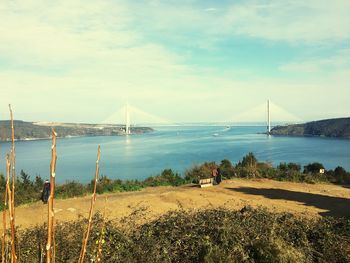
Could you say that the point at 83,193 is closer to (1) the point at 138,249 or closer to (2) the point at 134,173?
(1) the point at 138,249

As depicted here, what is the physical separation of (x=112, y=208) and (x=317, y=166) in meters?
16.1

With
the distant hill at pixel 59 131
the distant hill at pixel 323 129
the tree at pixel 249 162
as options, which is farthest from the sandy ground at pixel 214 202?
the distant hill at pixel 323 129

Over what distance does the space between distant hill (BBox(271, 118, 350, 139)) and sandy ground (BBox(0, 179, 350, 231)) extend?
10780cm

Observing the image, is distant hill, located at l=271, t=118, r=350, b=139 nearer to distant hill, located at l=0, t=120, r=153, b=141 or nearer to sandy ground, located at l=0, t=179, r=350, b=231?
distant hill, located at l=0, t=120, r=153, b=141

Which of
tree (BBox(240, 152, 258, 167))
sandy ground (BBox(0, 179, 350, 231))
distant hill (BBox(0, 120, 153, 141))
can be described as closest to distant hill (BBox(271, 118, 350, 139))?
distant hill (BBox(0, 120, 153, 141))

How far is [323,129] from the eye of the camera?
12619 cm

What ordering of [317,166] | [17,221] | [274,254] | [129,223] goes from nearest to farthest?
1. [274,254]
2. [129,223]
3. [17,221]
4. [317,166]

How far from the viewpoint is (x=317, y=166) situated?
2295 cm

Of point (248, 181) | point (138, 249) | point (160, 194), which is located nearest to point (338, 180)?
point (248, 181)

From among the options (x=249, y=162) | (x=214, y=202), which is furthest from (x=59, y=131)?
(x=214, y=202)

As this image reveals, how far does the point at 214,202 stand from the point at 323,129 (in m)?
Answer: 125

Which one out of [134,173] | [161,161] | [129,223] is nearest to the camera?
[129,223]

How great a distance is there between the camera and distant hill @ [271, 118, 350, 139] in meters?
119

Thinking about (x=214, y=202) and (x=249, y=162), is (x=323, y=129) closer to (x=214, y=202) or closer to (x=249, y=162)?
(x=249, y=162)
